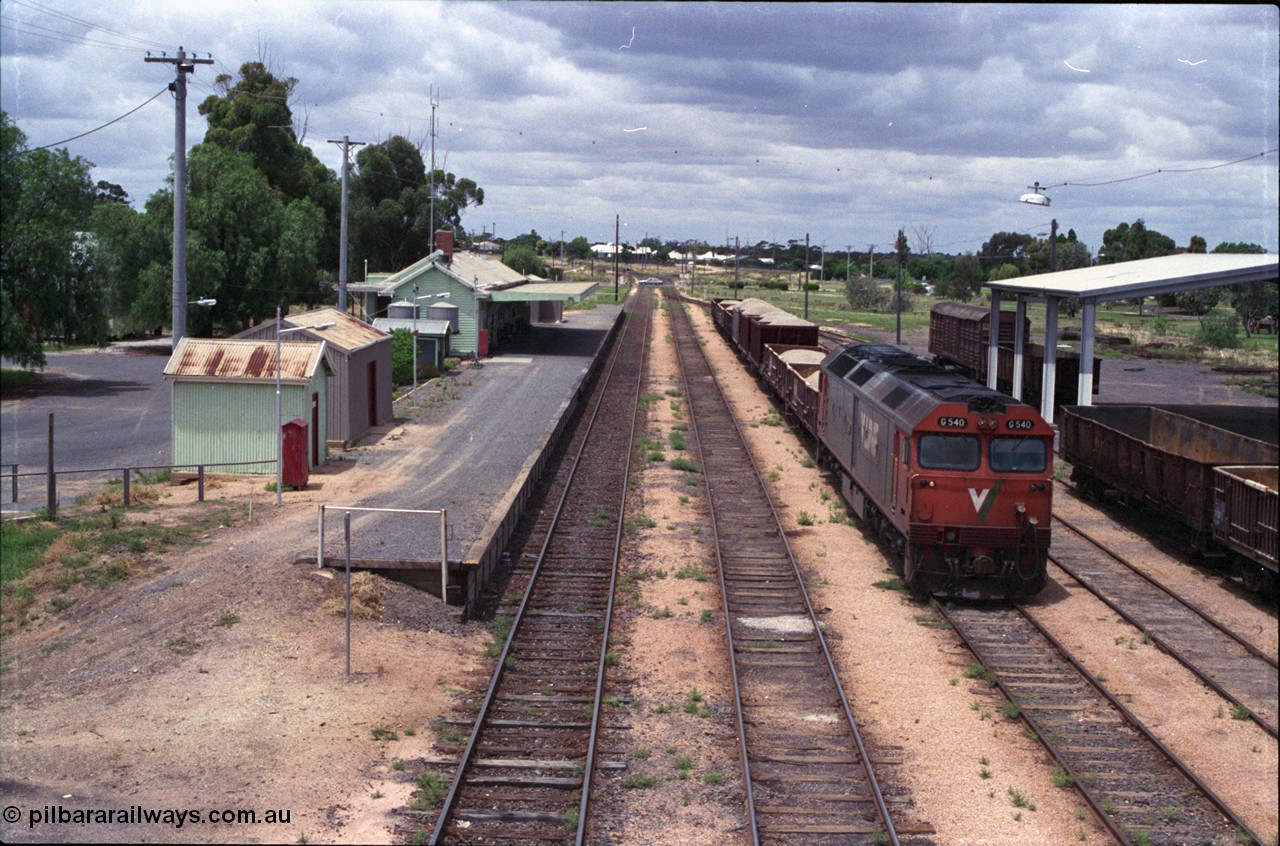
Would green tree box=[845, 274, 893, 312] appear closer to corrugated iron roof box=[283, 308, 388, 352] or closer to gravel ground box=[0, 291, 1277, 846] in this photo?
corrugated iron roof box=[283, 308, 388, 352]

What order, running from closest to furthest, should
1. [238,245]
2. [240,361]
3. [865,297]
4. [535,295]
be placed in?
[240,361] → [535,295] → [238,245] → [865,297]

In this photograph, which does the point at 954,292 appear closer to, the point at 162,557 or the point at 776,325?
the point at 776,325

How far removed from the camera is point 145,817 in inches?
361

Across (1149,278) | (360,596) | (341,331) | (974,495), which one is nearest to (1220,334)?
(1149,278)

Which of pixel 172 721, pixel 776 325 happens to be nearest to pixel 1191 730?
pixel 172 721

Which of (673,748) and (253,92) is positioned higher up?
(253,92)

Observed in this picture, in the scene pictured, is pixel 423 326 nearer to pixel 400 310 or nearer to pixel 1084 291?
pixel 400 310

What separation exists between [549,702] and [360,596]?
12.9 feet

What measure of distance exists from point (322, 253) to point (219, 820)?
232ft

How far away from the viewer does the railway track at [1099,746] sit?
9.89m

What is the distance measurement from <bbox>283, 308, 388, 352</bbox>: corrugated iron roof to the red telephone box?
4162 mm

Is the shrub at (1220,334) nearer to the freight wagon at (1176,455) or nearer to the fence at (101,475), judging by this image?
the freight wagon at (1176,455)

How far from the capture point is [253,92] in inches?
2785

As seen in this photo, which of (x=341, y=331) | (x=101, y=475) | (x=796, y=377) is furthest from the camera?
(x=796, y=377)
